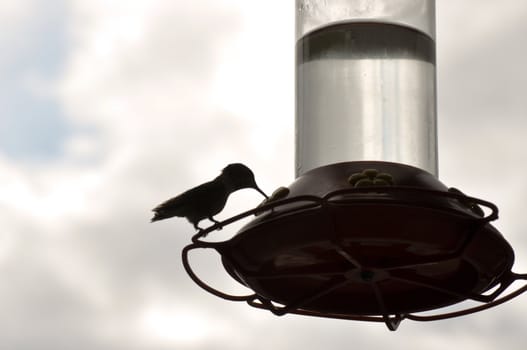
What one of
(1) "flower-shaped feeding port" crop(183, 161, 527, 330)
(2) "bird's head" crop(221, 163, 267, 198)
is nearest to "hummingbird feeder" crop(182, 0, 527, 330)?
(1) "flower-shaped feeding port" crop(183, 161, 527, 330)

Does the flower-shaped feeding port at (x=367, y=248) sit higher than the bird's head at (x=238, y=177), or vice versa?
the bird's head at (x=238, y=177)

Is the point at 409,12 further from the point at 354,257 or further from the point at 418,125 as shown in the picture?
the point at 354,257

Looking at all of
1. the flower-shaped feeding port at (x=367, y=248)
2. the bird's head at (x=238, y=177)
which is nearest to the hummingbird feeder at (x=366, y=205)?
the flower-shaped feeding port at (x=367, y=248)

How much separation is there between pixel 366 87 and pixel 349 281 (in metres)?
1.36

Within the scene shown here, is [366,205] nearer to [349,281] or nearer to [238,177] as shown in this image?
[349,281]

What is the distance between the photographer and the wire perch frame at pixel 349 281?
5.54 metres

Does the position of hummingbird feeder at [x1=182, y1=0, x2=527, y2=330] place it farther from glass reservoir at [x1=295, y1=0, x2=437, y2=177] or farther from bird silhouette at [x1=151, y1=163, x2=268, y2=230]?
bird silhouette at [x1=151, y1=163, x2=268, y2=230]

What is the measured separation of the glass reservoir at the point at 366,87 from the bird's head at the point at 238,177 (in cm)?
127

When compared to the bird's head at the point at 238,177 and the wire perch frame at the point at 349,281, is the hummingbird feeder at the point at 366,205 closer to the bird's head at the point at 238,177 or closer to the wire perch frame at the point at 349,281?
the wire perch frame at the point at 349,281

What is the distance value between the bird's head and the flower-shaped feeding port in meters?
1.96

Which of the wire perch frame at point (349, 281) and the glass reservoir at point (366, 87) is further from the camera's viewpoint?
the glass reservoir at point (366, 87)

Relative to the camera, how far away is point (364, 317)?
655 cm

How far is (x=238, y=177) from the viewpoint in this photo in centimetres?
845

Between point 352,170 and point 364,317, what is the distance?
89cm
